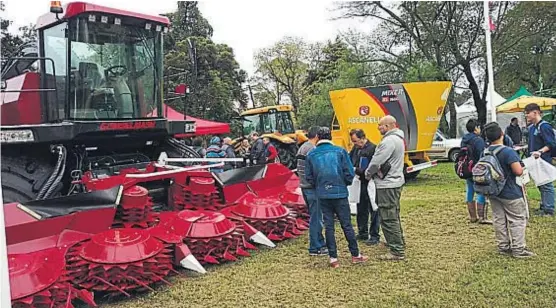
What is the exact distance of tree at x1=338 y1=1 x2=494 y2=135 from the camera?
72.2 feet

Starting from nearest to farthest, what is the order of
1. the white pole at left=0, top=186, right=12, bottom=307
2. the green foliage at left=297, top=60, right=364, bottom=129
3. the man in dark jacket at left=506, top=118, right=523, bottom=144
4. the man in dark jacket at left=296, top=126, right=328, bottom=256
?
the white pole at left=0, top=186, right=12, bottom=307 → the man in dark jacket at left=296, top=126, right=328, bottom=256 → the man in dark jacket at left=506, top=118, right=523, bottom=144 → the green foliage at left=297, top=60, right=364, bottom=129

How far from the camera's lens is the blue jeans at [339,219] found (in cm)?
516

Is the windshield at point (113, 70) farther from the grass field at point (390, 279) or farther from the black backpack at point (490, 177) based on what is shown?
the black backpack at point (490, 177)

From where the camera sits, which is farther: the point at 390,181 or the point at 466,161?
the point at 466,161

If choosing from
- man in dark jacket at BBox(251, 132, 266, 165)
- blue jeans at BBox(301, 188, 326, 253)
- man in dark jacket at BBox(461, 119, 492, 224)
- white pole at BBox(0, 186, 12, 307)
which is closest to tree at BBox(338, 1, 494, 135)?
man in dark jacket at BBox(251, 132, 266, 165)

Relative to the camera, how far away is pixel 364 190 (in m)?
6.28

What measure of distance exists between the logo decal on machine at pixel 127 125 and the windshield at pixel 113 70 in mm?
156

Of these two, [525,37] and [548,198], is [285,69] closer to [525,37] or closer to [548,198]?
[525,37]

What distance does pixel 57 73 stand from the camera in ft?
18.0

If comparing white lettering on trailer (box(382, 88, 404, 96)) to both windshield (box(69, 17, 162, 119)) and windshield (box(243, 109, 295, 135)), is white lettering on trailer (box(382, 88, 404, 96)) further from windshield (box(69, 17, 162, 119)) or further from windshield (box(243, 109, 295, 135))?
windshield (box(243, 109, 295, 135))

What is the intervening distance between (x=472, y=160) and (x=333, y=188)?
2628 millimetres

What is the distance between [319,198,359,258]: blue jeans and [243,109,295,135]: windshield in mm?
13105

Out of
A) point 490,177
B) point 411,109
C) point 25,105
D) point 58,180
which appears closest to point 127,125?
point 58,180

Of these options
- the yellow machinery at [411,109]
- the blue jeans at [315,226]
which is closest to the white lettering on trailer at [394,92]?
the yellow machinery at [411,109]
